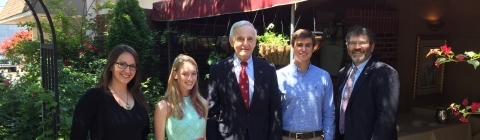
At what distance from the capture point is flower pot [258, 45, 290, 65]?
11.5 ft

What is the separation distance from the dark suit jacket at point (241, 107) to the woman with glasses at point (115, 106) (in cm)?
42

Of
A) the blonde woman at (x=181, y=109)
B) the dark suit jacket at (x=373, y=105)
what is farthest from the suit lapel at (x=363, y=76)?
the blonde woman at (x=181, y=109)

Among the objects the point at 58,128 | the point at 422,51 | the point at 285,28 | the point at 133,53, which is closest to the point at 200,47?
the point at 285,28

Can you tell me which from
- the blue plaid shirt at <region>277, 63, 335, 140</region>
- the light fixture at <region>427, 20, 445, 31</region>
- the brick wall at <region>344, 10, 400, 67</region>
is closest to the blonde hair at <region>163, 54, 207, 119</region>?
the blue plaid shirt at <region>277, 63, 335, 140</region>

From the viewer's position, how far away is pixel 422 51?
5.58 meters

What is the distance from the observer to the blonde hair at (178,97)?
7.61 feet

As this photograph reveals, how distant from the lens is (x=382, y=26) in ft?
15.9

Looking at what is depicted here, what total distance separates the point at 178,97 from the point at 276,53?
139cm

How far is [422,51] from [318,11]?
1.90 metres

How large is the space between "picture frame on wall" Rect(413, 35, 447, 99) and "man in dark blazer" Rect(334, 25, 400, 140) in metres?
3.53

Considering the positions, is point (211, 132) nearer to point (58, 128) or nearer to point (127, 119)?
point (127, 119)

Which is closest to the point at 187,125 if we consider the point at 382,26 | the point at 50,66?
the point at 50,66

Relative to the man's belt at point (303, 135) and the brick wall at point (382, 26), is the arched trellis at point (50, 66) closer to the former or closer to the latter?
the man's belt at point (303, 135)

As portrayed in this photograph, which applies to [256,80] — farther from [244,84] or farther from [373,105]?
[373,105]
